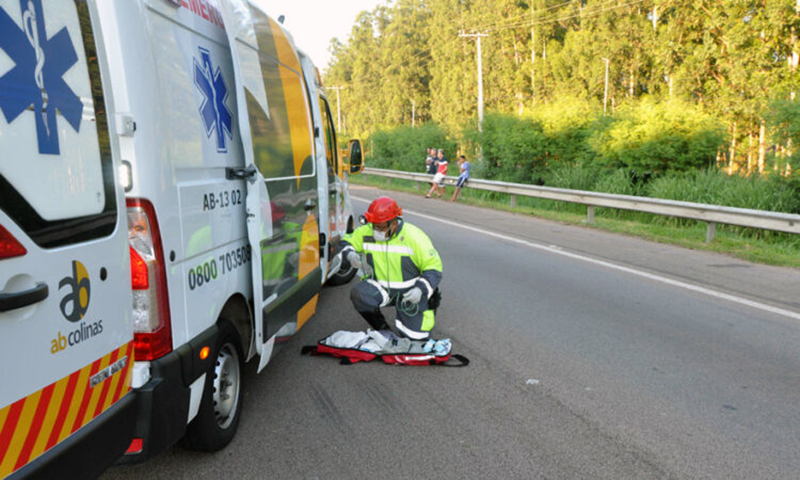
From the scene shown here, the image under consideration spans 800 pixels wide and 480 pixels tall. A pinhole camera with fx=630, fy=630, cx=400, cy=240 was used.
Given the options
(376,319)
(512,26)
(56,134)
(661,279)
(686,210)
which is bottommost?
(661,279)

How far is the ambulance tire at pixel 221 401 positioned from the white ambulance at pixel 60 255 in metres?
0.69

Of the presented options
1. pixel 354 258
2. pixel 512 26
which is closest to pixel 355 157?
pixel 354 258

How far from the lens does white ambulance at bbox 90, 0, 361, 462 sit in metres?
2.58

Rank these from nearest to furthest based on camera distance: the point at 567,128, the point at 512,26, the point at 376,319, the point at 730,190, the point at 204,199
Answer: the point at 204,199 < the point at 376,319 < the point at 730,190 < the point at 567,128 < the point at 512,26

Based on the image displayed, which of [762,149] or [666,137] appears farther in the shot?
[762,149]

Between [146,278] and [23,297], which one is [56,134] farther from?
[146,278]

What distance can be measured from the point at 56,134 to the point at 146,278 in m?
0.71

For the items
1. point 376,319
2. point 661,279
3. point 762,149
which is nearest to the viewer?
point 376,319

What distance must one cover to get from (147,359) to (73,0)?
4.60 feet

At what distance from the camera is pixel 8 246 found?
1852 mm

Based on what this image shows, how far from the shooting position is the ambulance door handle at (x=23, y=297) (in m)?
1.82

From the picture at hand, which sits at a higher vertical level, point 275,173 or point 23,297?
point 275,173

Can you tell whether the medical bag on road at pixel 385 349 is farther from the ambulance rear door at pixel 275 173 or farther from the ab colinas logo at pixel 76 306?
the ab colinas logo at pixel 76 306

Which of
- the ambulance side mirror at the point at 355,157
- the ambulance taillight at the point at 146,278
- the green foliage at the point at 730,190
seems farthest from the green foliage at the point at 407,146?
the ambulance taillight at the point at 146,278
